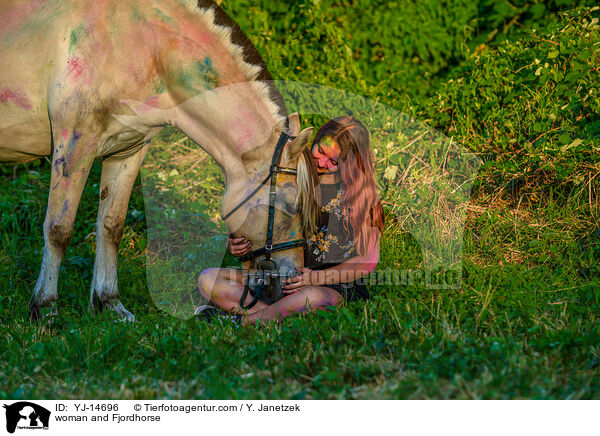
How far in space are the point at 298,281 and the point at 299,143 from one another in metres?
0.80

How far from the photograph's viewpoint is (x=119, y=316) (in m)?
3.74

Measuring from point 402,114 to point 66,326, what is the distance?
3.19 m

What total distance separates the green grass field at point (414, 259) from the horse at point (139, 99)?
0.64 metres

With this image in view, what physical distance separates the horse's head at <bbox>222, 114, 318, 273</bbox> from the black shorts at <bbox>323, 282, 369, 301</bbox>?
0.45 metres

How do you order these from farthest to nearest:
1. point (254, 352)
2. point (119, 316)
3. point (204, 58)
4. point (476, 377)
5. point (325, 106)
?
point (325, 106)
point (119, 316)
point (204, 58)
point (254, 352)
point (476, 377)

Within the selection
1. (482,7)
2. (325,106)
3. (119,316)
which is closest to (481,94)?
(325,106)

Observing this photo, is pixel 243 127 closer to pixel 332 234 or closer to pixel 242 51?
pixel 242 51

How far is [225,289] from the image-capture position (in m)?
3.80

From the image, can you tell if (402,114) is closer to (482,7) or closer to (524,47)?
(524,47)

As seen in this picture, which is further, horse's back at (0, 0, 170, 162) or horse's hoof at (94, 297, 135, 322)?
horse's hoof at (94, 297, 135, 322)

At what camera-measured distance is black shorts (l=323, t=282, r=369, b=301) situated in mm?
3701
